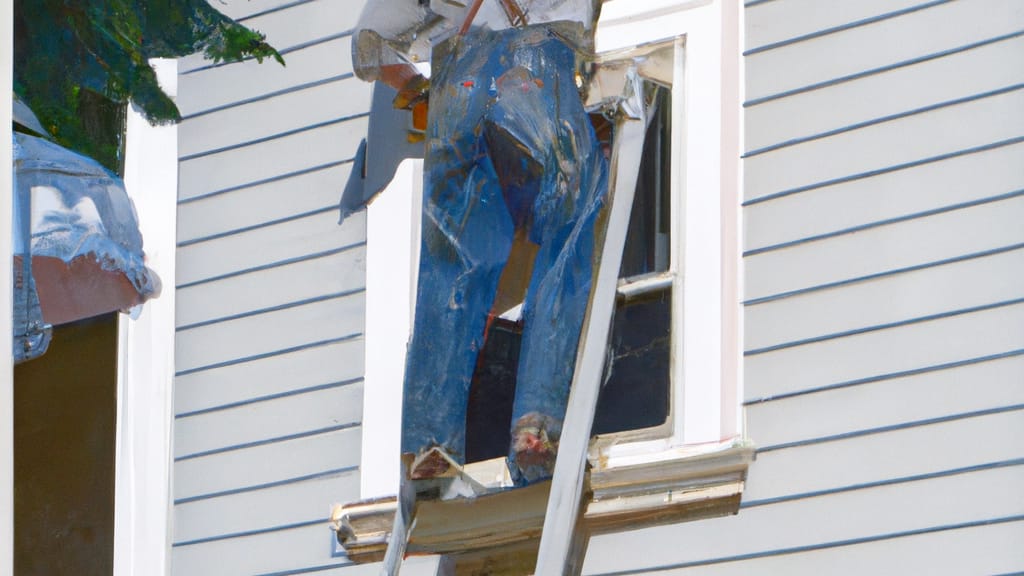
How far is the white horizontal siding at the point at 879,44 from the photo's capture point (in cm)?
394

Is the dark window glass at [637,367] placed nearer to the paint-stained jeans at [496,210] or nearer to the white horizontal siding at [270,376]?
the paint-stained jeans at [496,210]

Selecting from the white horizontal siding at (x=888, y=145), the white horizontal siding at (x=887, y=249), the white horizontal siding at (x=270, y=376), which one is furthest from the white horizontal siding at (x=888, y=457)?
the white horizontal siding at (x=270, y=376)

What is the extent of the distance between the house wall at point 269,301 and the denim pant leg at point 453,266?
407 millimetres

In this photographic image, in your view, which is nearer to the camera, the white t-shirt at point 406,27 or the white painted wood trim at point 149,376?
the white t-shirt at point 406,27

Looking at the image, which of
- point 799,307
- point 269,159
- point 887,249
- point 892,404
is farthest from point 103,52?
→ point 892,404

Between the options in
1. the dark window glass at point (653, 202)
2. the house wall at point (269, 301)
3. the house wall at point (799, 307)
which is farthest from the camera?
the house wall at point (269, 301)

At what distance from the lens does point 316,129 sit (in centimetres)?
458

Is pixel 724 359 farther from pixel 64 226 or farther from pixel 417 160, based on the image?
pixel 64 226

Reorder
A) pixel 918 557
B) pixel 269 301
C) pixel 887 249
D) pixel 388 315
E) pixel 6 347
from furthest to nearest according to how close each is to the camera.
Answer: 1. pixel 269 301
2. pixel 388 315
3. pixel 6 347
4. pixel 887 249
5. pixel 918 557

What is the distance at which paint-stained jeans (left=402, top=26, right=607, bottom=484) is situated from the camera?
3.89 metres

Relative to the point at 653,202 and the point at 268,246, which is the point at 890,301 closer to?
the point at 653,202

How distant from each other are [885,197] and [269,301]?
1.38 m

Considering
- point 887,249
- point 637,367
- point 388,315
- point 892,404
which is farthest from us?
point 388,315

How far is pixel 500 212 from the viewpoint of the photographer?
4.05 meters
